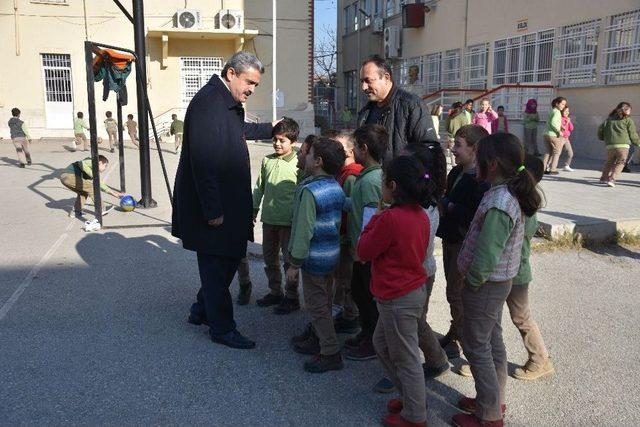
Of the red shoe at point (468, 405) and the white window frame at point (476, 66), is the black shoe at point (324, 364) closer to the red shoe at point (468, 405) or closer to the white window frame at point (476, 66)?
the red shoe at point (468, 405)

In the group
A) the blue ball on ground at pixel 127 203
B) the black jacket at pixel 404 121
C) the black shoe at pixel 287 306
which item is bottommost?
the black shoe at pixel 287 306

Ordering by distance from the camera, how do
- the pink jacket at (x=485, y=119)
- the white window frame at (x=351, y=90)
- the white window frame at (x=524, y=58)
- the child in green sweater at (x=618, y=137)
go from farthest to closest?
the white window frame at (x=351, y=90) → the white window frame at (x=524, y=58) → the pink jacket at (x=485, y=119) → the child in green sweater at (x=618, y=137)

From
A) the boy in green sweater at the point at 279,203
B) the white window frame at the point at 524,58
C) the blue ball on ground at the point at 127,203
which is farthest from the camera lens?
the white window frame at the point at 524,58

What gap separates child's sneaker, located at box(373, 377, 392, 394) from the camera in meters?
3.30


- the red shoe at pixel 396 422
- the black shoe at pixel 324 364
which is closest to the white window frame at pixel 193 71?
the black shoe at pixel 324 364

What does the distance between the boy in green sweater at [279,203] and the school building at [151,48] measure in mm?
20188

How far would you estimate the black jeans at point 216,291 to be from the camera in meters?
3.93

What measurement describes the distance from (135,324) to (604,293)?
4.12m

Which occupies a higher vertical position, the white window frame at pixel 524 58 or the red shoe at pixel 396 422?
the white window frame at pixel 524 58

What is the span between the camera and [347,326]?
14.0 ft

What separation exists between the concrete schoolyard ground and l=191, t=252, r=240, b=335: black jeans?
6.9 inches

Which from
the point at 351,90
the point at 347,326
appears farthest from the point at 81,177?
the point at 351,90

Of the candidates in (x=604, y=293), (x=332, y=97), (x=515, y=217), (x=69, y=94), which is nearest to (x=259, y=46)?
(x=69, y=94)

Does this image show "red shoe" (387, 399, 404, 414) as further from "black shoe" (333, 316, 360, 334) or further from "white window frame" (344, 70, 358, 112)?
"white window frame" (344, 70, 358, 112)
